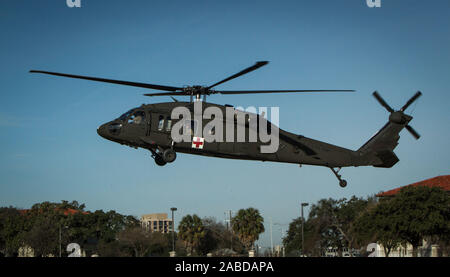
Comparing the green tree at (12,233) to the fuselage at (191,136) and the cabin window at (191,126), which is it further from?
the cabin window at (191,126)

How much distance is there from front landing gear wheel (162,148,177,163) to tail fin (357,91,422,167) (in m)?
10.6

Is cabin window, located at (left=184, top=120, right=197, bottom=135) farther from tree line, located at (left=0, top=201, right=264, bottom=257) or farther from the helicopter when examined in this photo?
tree line, located at (left=0, top=201, right=264, bottom=257)

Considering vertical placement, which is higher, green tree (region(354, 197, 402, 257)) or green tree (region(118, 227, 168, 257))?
Answer: green tree (region(354, 197, 402, 257))

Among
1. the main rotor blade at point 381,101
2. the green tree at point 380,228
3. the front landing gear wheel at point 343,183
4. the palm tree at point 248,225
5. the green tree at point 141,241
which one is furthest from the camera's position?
the green tree at point 141,241

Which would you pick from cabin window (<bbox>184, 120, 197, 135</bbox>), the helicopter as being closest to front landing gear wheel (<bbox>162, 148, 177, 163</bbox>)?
the helicopter

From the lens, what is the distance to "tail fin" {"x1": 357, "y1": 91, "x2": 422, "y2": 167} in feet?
80.9

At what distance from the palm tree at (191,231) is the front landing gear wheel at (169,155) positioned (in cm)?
5435

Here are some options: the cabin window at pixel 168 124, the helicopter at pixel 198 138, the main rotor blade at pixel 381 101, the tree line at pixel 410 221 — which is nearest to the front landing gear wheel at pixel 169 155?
the helicopter at pixel 198 138

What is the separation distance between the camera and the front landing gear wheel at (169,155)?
20.7 m

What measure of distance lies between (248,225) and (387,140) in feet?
159

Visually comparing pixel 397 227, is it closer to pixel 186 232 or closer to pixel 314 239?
pixel 314 239

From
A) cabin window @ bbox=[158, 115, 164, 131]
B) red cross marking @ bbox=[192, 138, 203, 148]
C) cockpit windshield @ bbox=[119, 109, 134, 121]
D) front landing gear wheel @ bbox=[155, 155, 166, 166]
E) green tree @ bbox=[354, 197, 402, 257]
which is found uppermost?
cockpit windshield @ bbox=[119, 109, 134, 121]
